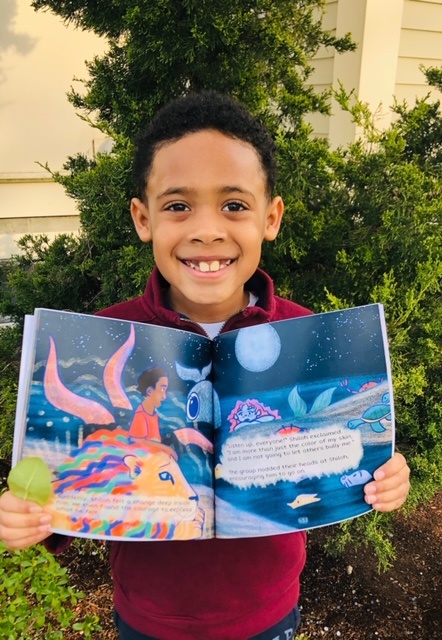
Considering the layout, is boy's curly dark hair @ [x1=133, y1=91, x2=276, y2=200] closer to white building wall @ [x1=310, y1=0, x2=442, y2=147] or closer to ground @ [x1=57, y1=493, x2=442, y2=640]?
ground @ [x1=57, y1=493, x2=442, y2=640]

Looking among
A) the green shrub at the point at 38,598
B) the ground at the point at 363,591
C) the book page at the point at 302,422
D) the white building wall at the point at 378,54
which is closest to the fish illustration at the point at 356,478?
the book page at the point at 302,422

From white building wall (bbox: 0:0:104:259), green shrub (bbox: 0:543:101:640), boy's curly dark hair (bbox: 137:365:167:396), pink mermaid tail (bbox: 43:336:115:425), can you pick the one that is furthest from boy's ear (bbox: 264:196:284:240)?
white building wall (bbox: 0:0:104:259)

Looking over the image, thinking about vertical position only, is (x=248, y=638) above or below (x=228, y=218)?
below

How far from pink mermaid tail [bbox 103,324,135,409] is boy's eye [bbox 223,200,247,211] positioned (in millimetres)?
381

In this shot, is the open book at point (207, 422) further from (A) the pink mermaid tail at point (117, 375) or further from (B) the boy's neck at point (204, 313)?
(B) the boy's neck at point (204, 313)

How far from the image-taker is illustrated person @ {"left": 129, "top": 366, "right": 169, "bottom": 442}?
37.6 inches

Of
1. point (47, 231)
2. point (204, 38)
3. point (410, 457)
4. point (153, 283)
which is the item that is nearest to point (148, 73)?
point (204, 38)

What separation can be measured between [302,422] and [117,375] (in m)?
0.35

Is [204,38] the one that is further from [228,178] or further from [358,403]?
[358,403]

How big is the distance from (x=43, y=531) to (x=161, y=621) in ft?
1.42

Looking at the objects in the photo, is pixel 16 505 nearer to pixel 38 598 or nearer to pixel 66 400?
pixel 66 400

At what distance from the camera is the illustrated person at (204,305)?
3.75 ft

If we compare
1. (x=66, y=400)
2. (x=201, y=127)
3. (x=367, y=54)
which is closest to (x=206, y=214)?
(x=201, y=127)

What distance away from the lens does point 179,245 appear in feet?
3.81
